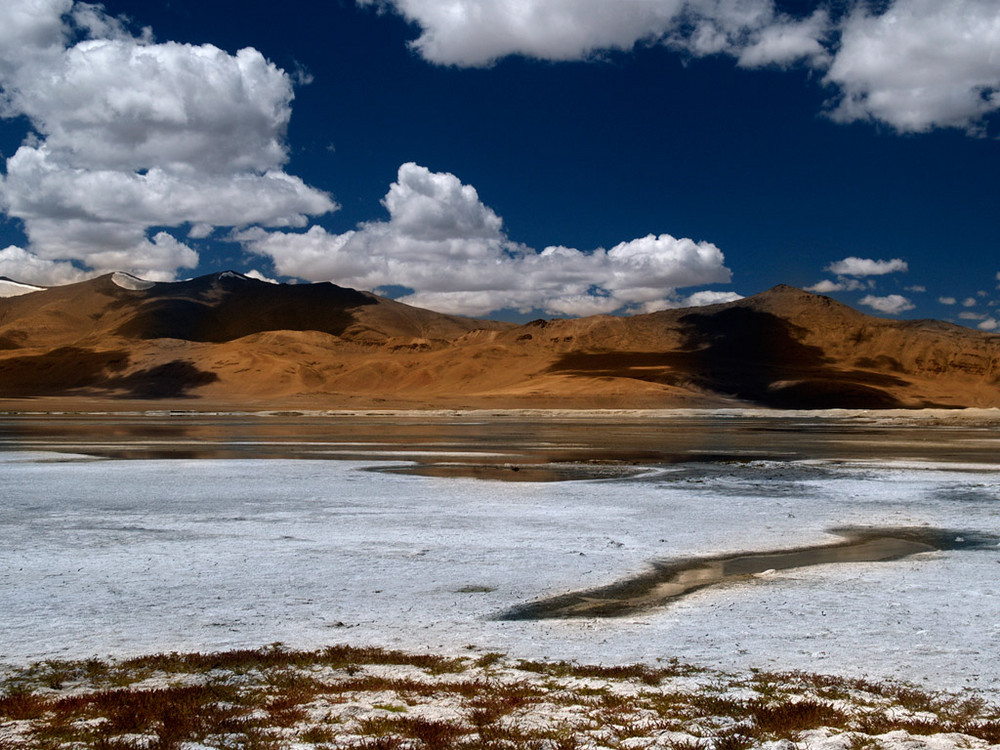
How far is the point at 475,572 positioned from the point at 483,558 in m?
0.99

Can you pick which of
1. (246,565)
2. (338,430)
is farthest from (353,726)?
(338,430)

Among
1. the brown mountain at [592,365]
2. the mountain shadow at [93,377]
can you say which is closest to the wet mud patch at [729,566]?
the brown mountain at [592,365]

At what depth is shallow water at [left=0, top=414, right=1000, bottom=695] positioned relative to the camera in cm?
879

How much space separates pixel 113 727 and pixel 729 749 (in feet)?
14.9

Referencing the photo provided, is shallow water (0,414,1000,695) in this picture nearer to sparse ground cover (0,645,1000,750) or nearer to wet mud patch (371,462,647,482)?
wet mud patch (371,462,647,482)

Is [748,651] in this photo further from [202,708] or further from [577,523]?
[577,523]

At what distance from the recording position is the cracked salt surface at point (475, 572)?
868 centimetres

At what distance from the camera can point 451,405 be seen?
88.8 meters

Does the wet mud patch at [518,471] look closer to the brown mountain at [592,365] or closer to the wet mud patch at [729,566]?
the wet mud patch at [729,566]

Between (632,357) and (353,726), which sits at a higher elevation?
(632,357)

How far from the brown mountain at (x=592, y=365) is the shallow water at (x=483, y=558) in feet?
207

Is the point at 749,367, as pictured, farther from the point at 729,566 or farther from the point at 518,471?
the point at 729,566

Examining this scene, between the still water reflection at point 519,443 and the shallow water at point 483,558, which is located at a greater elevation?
the still water reflection at point 519,443

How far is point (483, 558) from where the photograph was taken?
1312cm
